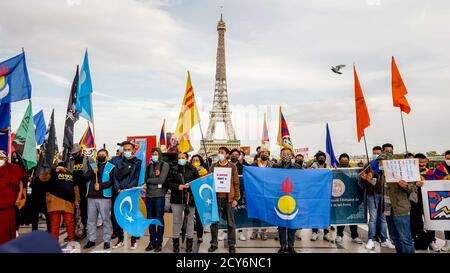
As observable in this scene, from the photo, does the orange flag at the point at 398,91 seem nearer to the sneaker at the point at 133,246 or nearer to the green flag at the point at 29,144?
the sneaker at the point at 133,246

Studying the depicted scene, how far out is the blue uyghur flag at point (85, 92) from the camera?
23.8 ft

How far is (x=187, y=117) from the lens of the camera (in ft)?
25.0

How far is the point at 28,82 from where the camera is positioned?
706 centimetres

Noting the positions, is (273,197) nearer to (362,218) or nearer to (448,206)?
(362,218)

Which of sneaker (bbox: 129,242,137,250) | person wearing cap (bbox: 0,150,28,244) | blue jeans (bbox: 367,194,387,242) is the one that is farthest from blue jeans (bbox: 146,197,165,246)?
blue jeans (bbox: 367,194,387,242)

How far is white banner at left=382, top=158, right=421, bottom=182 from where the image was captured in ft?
16.7

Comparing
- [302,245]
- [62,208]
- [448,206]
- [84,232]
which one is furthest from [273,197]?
[84,232]

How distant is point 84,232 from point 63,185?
1816 mm

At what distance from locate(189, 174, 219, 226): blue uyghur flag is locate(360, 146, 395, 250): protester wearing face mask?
10.4 ft

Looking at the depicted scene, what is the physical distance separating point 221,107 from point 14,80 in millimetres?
71544

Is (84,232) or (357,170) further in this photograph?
(84,232)

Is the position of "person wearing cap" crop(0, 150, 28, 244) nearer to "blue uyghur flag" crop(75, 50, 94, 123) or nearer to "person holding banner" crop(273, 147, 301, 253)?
"blue uyghur flag" crop(75, 50, 94, 123)
